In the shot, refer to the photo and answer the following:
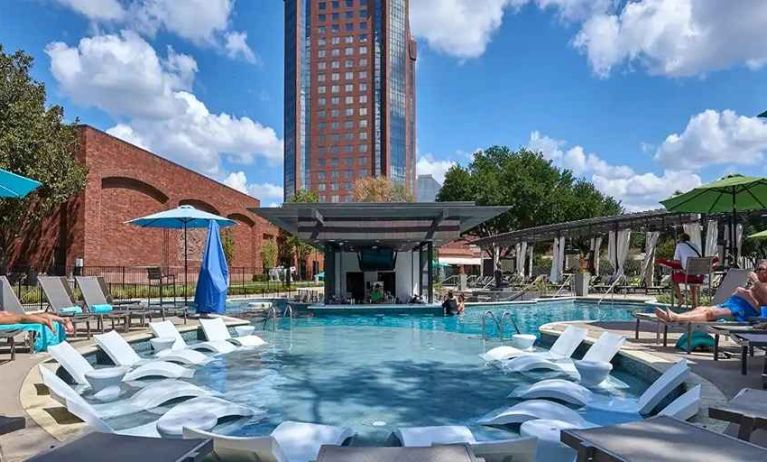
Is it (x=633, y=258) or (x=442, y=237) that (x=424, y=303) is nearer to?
(x=442, y=237)

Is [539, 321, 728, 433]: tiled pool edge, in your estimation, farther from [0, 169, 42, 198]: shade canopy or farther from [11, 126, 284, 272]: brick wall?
[11, 126, 284, 272]: brick wall

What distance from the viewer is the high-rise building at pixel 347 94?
106 m

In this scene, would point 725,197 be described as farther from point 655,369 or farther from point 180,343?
point 180,343

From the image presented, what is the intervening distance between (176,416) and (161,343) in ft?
16.3

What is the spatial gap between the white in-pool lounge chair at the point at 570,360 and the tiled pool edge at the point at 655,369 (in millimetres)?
249

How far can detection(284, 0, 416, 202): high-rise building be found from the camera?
10625cm

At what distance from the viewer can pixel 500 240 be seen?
33719 millimetres

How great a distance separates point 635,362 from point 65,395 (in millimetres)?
6714

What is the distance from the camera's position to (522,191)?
134 feet

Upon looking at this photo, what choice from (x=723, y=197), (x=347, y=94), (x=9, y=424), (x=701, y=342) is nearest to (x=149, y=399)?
(x=9, y=424)

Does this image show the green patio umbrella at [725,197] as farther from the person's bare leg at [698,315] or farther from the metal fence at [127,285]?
the metal fence at [127,285]

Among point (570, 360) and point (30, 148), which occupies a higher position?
point (30, 148)

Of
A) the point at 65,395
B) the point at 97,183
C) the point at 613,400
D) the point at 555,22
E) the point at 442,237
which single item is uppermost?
the point at 555,22

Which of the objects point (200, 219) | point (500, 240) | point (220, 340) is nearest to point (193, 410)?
point (220, 340)
